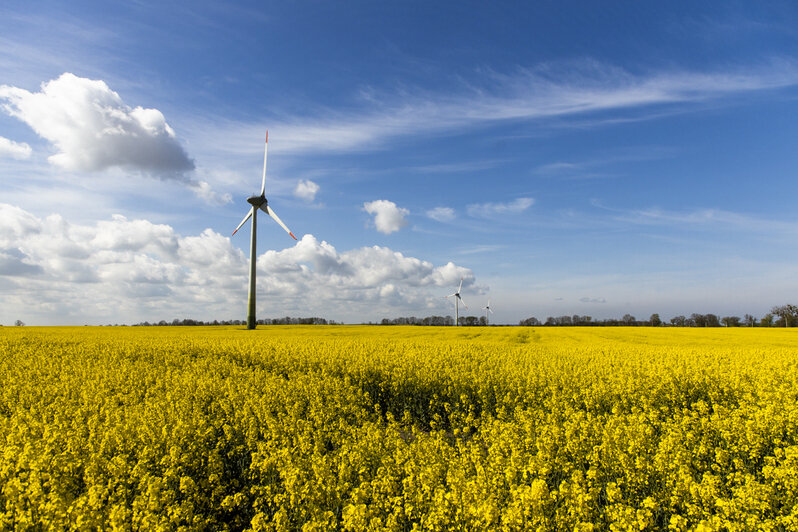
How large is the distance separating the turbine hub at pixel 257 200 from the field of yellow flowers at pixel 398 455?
54.0 m

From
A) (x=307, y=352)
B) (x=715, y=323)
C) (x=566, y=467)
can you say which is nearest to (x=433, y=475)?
(x=566, y=467)

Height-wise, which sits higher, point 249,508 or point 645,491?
point 645,491

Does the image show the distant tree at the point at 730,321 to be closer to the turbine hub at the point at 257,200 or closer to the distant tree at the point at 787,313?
the distant tree at the point at 787,313

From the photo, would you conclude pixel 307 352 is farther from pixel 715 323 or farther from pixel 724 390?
pixel 715 323

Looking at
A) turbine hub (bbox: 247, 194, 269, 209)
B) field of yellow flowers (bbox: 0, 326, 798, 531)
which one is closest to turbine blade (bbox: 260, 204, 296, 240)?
turbine hub (bbox: 247, 194, 269, 209)

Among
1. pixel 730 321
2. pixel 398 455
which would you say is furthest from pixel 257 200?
pixel 730 321

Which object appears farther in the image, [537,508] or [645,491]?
[645,491]

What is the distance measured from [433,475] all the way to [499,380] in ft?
32.2

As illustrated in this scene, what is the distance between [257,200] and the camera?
6850cm

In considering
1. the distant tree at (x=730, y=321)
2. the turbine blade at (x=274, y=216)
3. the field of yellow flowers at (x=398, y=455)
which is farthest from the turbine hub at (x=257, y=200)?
the distant tree at (x=730, y=321)

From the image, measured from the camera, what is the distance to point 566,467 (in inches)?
301

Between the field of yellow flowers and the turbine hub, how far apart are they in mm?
53961

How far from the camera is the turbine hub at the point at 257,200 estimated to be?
68.4 m

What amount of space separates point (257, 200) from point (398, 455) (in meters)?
66.8
